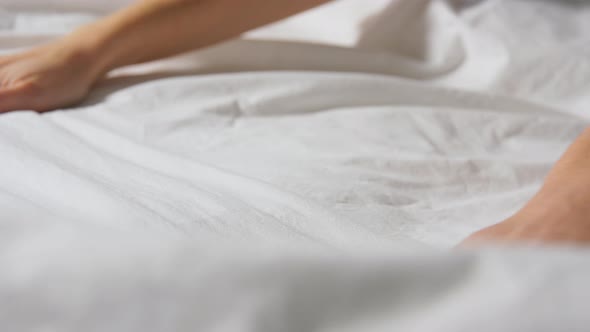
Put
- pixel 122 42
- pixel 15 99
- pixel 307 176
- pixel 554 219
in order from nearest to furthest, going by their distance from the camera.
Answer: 1. pixel 554 219
2. pixel 307 176
3. pixel 15 99
4. pixel 122 42

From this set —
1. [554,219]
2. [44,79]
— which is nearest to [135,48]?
[44,79]

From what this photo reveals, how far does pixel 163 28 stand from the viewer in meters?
0.82

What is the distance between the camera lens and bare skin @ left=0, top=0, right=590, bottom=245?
662 millimetres

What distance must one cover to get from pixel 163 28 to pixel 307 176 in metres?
0.34

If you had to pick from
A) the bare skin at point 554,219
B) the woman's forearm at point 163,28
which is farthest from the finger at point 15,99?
the bare skin at point 554,219

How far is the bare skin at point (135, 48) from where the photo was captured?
66 centimetres

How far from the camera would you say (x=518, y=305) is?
0.73 feet

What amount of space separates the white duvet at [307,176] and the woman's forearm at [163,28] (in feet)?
0.06

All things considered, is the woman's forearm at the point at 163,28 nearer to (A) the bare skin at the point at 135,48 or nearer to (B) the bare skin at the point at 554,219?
(A) the bare skin at the point at 135,48

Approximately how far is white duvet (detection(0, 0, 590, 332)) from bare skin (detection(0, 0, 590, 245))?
0.06 ft

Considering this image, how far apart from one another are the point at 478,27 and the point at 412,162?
46 cm

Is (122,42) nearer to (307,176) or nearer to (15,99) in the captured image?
(15,99)

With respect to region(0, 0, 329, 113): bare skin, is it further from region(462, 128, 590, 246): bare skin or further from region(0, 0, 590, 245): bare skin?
region(462, 128, 590, 246): bare skin

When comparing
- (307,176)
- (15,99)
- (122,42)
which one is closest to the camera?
(307,176)
